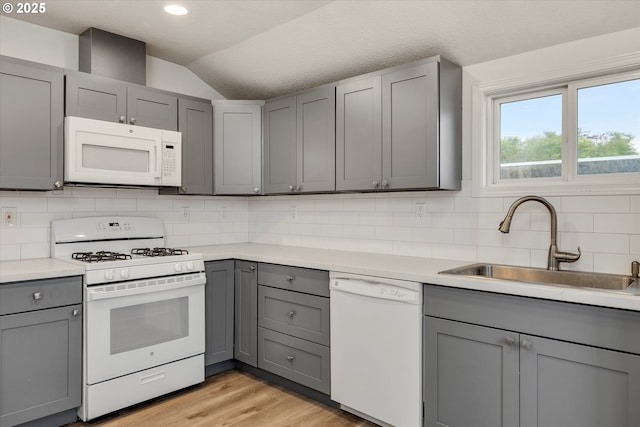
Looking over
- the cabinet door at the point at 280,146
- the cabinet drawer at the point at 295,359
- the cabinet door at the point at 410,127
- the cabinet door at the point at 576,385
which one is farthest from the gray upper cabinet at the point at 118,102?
the cabinet door at the point at 576,385

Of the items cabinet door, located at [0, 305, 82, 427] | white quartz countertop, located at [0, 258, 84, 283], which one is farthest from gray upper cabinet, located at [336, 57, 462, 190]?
cabinet door, located at [0, 305, 82, 427]

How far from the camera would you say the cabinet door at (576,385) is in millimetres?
1638

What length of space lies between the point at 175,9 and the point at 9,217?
1681 millimetres

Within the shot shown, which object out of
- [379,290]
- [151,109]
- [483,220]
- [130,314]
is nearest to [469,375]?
[379,290]

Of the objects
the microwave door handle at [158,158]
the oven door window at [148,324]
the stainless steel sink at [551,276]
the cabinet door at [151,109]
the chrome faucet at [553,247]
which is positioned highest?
the cabinet door at [151,109]

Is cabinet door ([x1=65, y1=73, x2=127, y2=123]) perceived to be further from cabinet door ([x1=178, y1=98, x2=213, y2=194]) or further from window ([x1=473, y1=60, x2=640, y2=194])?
window ([x1=473, y1=60, x2=640, y2=194])

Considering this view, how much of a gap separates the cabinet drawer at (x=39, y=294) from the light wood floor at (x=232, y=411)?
74 cm

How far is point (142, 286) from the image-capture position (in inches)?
104

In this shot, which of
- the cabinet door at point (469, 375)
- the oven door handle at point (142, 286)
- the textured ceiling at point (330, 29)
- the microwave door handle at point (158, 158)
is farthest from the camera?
the microwave door handle at point (158, 158)

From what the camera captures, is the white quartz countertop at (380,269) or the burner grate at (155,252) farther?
Answer: the burner grate at (155,252)

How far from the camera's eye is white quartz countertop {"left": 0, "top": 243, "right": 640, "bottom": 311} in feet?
5.57

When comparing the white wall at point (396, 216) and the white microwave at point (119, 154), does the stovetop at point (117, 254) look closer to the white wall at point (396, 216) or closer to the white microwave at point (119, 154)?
the white wall at point (396, 216)

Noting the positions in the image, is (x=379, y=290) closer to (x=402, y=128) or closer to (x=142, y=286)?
(x=402, y=128)

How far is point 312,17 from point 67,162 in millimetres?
1768
